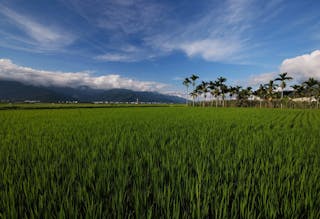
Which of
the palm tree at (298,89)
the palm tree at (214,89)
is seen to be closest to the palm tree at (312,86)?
the palm tree at (298,89)

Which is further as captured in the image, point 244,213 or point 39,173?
point 39,173

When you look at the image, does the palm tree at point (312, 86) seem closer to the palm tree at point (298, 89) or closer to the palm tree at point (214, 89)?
the palm tree at point (298, 89)

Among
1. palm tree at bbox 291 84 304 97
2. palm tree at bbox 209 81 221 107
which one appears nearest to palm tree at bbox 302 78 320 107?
palm tree at bbox 291 84 304 97

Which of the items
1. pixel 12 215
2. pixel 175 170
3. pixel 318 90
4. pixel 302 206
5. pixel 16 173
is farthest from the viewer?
pixel 318 90

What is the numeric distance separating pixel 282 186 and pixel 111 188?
6.65 feet

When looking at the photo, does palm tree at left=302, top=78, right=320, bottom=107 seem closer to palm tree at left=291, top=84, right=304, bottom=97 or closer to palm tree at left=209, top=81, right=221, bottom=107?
palm tree at left=291, top=84, right=304, bottom=97

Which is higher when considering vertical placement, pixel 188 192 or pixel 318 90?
pixel 318 90

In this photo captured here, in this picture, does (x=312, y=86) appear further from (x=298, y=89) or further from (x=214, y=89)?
(x=214, y=89)

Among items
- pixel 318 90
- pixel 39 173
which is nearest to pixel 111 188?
pixel 39 173

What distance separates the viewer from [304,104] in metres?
71.5

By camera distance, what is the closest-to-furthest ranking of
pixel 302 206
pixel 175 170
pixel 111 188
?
pixel 302 206 → pixel 111 188 → pixel 175 170

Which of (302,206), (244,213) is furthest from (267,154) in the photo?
(244,213)

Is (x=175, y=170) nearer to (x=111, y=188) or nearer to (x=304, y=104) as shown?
(x=111, y=188)

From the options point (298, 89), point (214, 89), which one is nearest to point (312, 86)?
point (298, 89)
